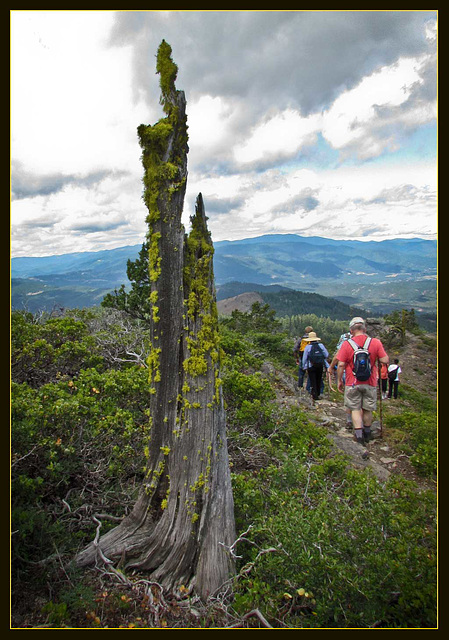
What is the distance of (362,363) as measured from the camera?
6664 mm

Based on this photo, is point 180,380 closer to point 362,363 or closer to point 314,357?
point 362,363

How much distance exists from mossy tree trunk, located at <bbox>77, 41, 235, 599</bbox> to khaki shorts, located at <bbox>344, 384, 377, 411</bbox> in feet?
13.1

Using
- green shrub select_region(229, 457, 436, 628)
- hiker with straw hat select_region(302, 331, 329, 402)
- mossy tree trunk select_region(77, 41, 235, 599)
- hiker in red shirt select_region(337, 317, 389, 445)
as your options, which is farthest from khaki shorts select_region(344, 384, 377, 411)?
mossy tree trunk select_region(77, 41, 235, 599)

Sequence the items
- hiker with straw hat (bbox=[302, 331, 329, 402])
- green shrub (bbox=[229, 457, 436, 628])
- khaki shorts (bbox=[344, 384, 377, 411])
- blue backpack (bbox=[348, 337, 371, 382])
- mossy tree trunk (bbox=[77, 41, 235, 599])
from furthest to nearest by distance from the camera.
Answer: hiker with straw hat (bbox=[302, 331, 329, 402]) < khaki shorts (bbox=[344, 384, 377, 411]) < blue backpack (bbox=[348, 337, 371, 382]) < mossy tree trunk (bbox=[77, 41, 235, 599]) < green shrub (bbox=[229, 457, 436, 628])

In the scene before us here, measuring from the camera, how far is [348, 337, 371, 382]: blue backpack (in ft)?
21.8

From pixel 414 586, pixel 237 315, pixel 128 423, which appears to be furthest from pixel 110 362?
pixel 237 315

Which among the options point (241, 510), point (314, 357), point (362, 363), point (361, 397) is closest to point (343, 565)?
point (241, 510)

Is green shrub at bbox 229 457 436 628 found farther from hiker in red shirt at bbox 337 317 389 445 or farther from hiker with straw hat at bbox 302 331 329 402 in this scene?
hiker with straw hat at bbox 302 331 329 402

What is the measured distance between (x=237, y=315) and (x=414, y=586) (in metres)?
27.9

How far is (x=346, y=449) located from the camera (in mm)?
7891

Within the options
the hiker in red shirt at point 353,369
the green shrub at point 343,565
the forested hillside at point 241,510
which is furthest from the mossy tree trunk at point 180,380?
the hiker in red shirt at point 353,369

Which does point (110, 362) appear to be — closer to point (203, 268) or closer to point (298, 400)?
point (203, 268)

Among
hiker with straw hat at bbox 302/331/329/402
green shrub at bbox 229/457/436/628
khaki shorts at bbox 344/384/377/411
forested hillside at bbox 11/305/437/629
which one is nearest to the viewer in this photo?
green shrub at bbox 229/457/436/628

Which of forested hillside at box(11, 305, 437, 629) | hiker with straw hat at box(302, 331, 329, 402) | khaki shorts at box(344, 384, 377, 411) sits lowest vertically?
forested hillside at box(11, 305, 437, 629)
